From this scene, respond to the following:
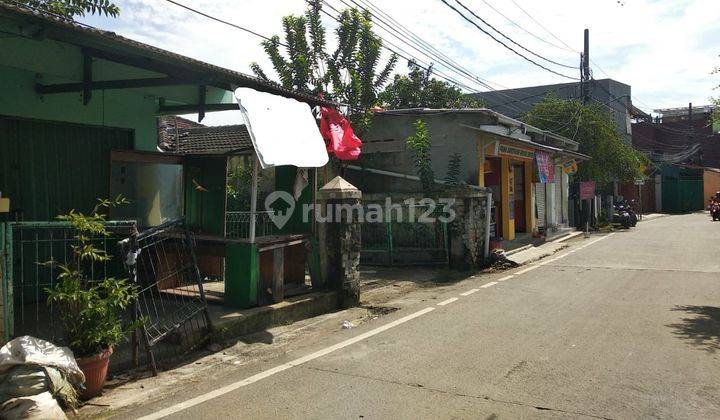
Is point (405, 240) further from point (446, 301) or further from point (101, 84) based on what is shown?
point (101, 84)

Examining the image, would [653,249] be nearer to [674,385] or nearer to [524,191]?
[524,191]

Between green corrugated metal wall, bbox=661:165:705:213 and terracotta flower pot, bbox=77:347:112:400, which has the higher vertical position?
green corrugated metal wall, bbox=661:165:705:213

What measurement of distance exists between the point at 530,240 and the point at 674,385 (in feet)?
44.6

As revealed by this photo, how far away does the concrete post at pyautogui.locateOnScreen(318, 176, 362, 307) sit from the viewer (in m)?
8.35

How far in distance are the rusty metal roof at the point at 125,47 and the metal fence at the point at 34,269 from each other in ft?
5.83

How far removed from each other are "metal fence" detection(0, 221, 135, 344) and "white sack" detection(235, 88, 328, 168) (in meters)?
1.86

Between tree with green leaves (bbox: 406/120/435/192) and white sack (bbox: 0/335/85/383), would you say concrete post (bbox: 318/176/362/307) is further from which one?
tree with green leaves (bbox: 406/120/435/192)

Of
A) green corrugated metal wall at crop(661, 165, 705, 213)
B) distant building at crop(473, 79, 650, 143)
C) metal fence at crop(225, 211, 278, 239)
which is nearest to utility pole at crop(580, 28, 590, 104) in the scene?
distant building at crop(473, 79, 650, 143)

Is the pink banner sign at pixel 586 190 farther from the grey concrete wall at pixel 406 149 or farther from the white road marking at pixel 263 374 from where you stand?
the white road marking at pixel 263 374

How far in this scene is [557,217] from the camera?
22266mm

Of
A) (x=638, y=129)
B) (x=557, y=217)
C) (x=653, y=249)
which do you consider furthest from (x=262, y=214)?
(x=638, y=129)

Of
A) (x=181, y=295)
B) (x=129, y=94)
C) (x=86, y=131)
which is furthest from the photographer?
(x=129, y=94)

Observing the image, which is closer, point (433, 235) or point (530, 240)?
point (433, 235)

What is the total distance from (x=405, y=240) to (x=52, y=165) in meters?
7.97
